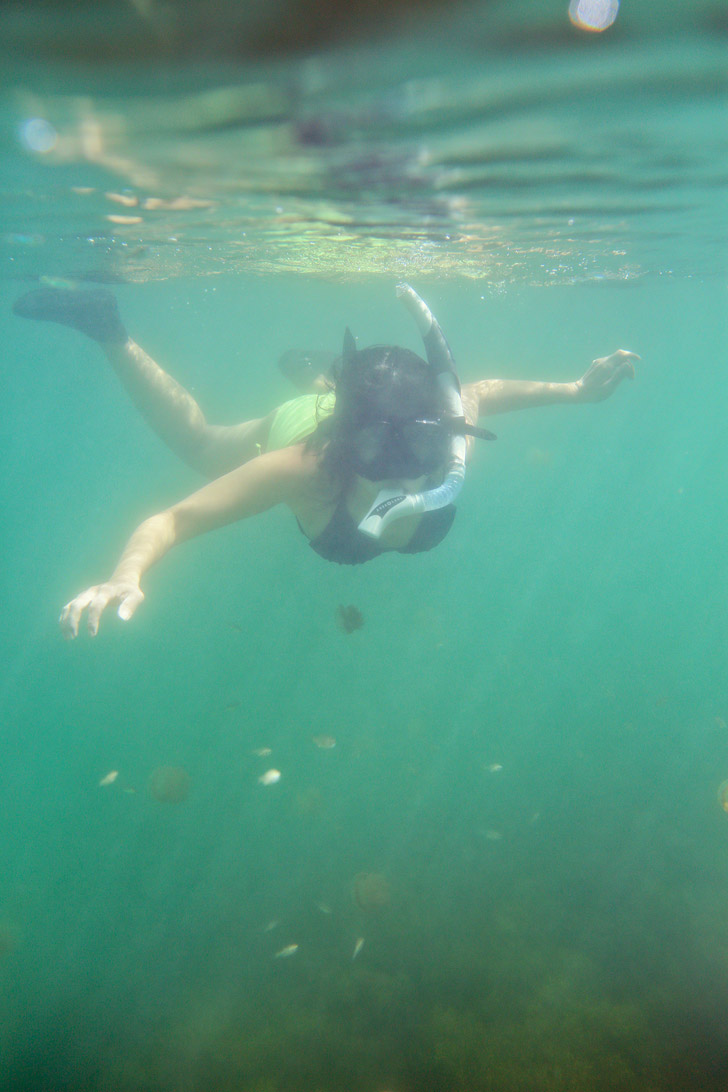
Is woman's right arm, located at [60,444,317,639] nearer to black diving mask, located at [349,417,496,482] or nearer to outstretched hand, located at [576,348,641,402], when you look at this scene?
black diving mask, located at [349,417,496,482]

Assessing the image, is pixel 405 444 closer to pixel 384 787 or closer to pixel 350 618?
pixel 350 618

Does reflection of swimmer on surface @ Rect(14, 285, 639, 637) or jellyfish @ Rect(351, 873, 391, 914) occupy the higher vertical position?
reflection of swimmer on surface @ Rect(14, 285, 639, 637)

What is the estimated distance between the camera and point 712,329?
33.2 meters

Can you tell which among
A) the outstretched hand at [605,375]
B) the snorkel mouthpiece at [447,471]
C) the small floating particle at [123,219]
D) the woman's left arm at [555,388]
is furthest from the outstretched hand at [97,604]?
the small floating particle at [123,219]

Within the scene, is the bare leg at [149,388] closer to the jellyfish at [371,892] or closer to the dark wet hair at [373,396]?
the dark wet hair at [373,396]

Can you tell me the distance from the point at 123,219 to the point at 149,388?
4462mm

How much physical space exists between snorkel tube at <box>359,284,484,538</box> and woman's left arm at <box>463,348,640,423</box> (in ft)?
5.69

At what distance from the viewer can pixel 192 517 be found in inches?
150

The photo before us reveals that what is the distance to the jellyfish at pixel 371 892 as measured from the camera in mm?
9289

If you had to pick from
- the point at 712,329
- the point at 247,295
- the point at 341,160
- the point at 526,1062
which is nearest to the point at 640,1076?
the point at 526,1062

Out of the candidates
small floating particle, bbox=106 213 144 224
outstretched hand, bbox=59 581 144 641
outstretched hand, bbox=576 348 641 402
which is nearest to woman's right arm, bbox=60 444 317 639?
outstretched hand, bbox=59 581 144 641

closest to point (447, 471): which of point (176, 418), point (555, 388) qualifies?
point (555, 388)

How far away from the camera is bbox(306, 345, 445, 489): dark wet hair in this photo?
3.94 meters

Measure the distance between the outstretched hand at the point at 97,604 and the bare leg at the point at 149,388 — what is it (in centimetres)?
464
